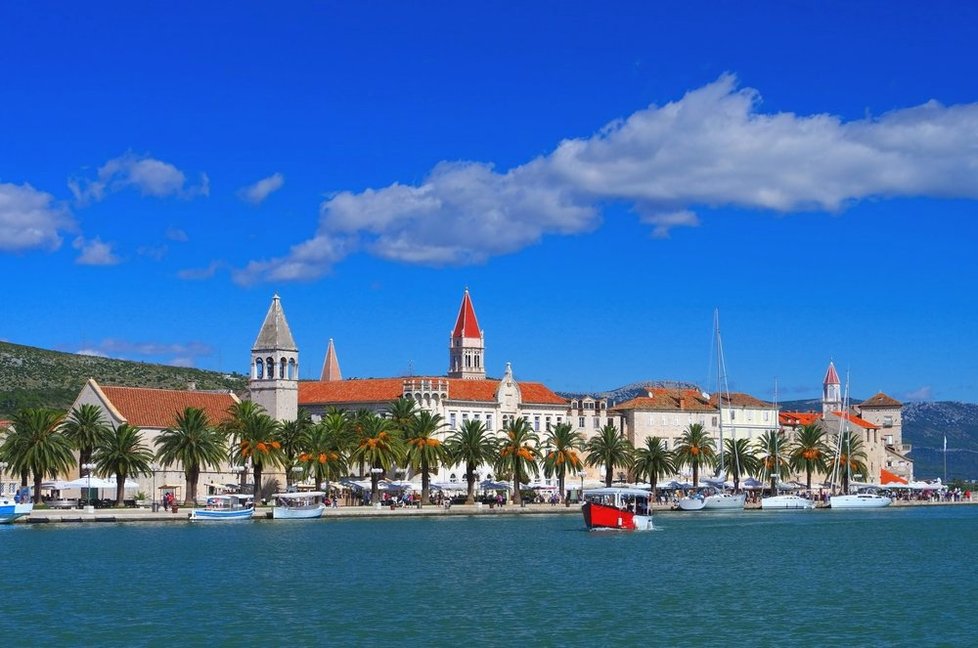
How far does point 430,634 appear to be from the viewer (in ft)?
137

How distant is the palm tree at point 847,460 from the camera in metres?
145

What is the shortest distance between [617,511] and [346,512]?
76.5 ft

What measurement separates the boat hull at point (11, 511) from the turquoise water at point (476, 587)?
4.53 feet

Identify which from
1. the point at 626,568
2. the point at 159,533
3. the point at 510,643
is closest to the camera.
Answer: the point at 510,643

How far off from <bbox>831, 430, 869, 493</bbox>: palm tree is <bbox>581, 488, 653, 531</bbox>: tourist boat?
55.0 meters

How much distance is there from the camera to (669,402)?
153 m

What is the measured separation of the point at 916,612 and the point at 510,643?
1524cm

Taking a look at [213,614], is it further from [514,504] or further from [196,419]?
[514,504]

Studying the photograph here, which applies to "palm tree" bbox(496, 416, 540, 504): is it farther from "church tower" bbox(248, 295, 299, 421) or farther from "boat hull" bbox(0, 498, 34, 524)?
"boat hull" bbox(0, 498, 34, 524)

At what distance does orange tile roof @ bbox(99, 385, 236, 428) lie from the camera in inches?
4442

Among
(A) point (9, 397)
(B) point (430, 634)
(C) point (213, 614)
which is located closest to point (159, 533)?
(C) point (213, 614)

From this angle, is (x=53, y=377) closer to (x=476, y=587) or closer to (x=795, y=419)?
(x=795, y=419)

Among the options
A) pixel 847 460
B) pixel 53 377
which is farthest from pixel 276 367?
pixel 53 377

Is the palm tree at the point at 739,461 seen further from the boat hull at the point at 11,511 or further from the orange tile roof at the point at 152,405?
the boat hull at the point at 11,511
